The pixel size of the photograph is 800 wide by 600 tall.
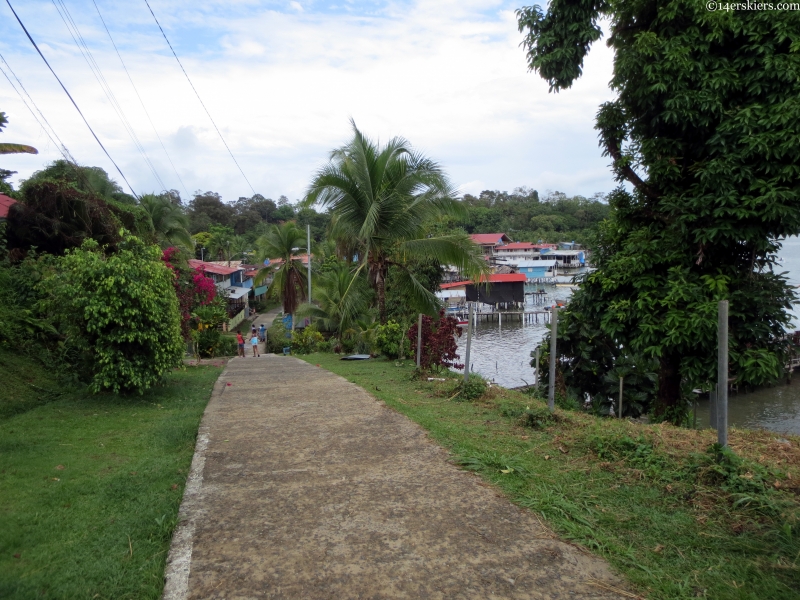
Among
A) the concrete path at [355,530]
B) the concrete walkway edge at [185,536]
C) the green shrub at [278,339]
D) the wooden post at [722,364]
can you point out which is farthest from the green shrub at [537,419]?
the green shrub at [278,339]

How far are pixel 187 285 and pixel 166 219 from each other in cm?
1607

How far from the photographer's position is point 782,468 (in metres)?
4.56

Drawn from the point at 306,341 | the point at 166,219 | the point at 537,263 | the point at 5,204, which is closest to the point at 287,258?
the point at 166,219

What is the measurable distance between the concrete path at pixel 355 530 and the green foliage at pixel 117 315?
114 inches

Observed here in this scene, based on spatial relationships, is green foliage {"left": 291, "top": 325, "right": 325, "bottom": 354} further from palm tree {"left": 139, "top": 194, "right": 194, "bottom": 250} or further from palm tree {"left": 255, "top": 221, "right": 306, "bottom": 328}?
palm tree {"left": 139, "top": 194, "right": 194, "bottom": 250}

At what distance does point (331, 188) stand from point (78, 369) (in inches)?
272

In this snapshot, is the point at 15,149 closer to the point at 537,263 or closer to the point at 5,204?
the point at 5,204

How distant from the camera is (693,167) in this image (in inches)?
302

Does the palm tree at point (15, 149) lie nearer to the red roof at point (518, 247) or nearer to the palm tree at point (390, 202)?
the palm tree at point (390, 202)

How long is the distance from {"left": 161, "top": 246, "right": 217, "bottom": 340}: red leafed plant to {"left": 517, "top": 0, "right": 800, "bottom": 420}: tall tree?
36.3 feet

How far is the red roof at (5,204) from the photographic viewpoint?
14338mm

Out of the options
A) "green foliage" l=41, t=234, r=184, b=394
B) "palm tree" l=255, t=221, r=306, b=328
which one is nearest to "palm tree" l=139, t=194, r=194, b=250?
"palm tree" l=255, t=221, r=306, b=328

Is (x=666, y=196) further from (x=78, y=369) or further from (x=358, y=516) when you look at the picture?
(x=78, y=369)

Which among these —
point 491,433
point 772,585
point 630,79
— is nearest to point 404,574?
point 772,585
